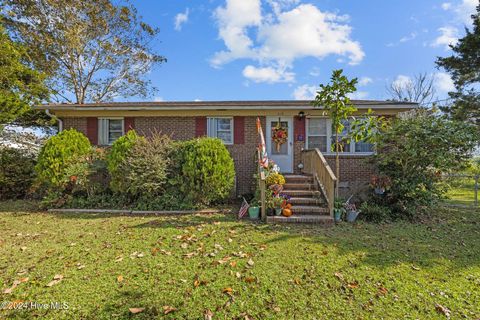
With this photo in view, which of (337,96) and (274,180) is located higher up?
(337,96)

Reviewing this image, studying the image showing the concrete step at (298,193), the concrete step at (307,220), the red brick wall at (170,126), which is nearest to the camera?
the concrete step at (307,220)

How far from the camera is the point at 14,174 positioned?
874 centimetres

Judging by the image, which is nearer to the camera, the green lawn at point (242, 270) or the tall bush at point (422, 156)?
the green lawn at point (242, 270)

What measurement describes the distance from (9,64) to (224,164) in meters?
9.15

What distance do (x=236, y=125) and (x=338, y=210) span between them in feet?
16.3

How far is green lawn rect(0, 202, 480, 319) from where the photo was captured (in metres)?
2.61

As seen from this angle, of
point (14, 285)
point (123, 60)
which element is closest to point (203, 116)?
point (14, 285)

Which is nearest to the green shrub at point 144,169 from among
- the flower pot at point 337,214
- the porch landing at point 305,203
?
the porch landing at point 305,203

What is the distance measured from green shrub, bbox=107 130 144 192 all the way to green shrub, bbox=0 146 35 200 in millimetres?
4291

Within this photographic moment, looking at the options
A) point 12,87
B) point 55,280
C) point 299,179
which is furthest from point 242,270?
point 12,87

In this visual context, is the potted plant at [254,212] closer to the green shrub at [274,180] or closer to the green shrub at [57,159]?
the green shrub at [274,180]

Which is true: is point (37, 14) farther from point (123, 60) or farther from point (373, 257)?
point (373, 257)

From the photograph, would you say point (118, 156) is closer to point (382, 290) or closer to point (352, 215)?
point (352, 215)

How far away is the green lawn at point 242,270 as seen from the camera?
261 cm
